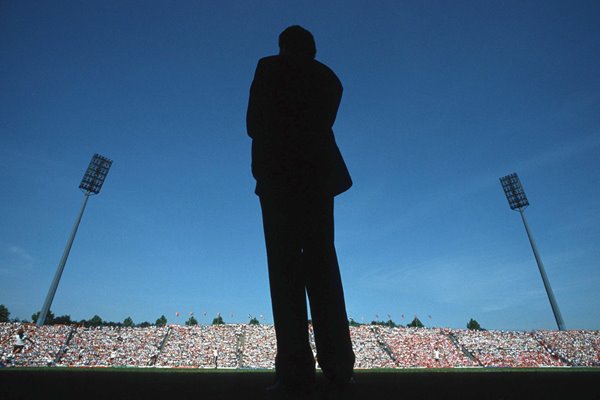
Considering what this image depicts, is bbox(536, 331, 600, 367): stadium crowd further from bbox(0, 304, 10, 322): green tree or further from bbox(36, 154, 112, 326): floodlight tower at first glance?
bbox(0, 304, 10, 322): green tree

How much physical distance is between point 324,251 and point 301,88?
1.22 meters

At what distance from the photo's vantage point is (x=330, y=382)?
77.9 inches

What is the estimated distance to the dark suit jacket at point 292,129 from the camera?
227 centimetres

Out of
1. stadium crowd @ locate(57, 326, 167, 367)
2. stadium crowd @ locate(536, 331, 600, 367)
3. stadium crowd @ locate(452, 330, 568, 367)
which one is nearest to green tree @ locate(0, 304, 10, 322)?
stadium crowd @ locate(57, 326, 167, 367)

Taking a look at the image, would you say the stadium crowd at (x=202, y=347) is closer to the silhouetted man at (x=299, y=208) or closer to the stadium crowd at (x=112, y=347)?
the stadium crowd at (x=112, y=347)

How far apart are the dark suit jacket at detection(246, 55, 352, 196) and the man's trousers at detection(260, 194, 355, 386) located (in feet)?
0.48

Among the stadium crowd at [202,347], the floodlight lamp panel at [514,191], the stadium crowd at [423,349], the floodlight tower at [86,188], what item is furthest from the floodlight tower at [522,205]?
the floodlight tower at [86,188]

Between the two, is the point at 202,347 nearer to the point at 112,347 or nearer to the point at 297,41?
the point at 112,347

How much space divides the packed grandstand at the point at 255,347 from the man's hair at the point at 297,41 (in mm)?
30495

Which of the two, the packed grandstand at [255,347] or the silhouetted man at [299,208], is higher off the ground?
the packed grandstand at [255,347]

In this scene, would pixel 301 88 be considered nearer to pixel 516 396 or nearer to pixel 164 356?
pixel 516 396

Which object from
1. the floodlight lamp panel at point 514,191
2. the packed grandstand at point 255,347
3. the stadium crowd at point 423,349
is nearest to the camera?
the packed grandstand at point 255,347

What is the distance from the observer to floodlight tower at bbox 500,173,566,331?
35156 millimetres

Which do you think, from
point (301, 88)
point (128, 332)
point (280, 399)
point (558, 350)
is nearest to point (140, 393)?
point (280, 399)
